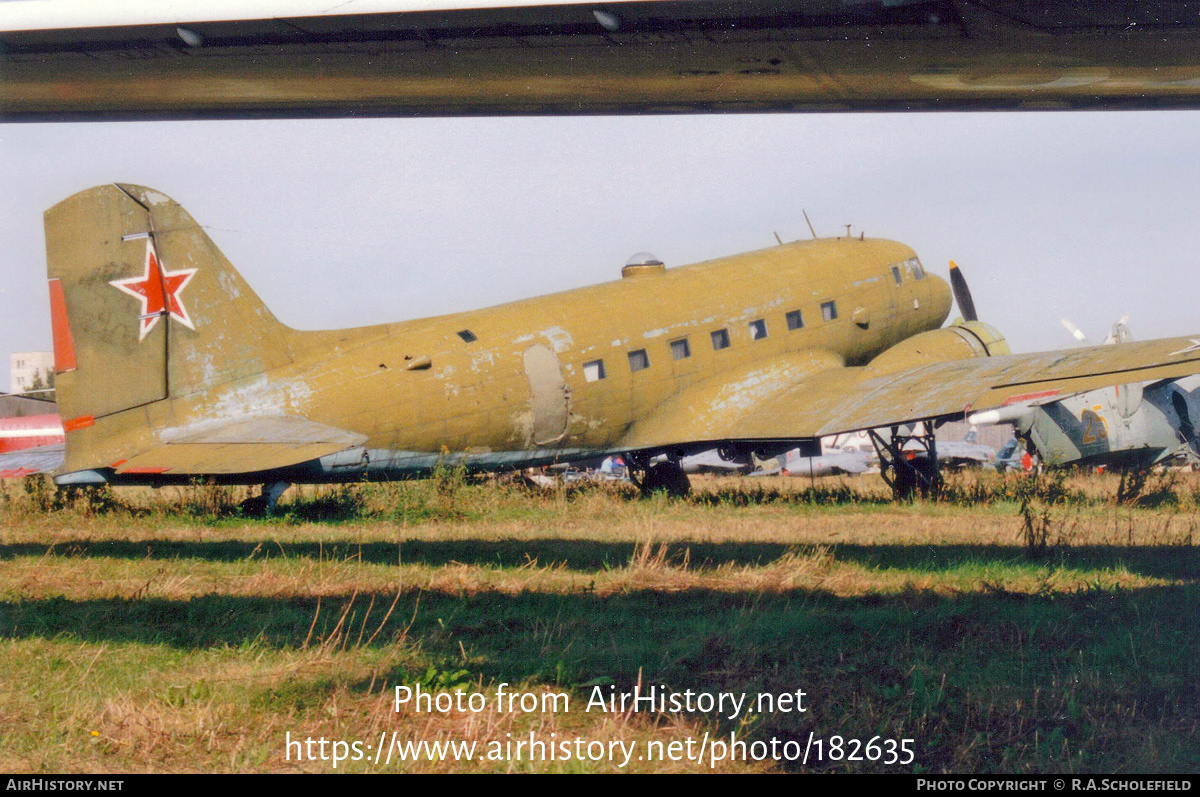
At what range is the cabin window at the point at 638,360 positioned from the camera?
16.2 m

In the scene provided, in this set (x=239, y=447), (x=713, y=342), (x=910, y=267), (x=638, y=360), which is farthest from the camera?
(x=910, y=267)

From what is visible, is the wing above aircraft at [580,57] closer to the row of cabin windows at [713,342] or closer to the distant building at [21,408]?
the row of cabin windows at [713,342]

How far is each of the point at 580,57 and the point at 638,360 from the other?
11784 millimetres

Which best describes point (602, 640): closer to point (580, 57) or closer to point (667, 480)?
point (580, 57)

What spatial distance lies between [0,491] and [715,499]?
49.8 ft

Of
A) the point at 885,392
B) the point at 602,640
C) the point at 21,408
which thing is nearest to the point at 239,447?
the point at 602,640

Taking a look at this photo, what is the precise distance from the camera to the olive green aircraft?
11664 millimetres

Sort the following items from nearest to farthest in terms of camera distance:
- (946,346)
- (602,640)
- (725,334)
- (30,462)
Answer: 1. (602,640)
2. (30,462)
3. (725,334)
4. (946,346)

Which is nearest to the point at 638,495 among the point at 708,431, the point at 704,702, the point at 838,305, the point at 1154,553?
the point at 708,431

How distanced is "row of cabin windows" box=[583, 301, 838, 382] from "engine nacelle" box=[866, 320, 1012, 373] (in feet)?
4.99

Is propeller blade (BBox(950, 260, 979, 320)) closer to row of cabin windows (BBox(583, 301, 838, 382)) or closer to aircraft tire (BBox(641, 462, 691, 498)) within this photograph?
row of cabin windows (BBox(583, 301, 838, 382))

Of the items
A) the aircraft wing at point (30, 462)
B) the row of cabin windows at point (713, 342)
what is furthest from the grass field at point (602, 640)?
the row of cabin windows at point (713, 342)

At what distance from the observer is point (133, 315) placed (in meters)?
12.3

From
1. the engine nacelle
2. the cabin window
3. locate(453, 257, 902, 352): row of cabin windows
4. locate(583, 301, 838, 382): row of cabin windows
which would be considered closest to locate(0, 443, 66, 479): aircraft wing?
locate(453, 257, 902, 352): row of cabin windows
